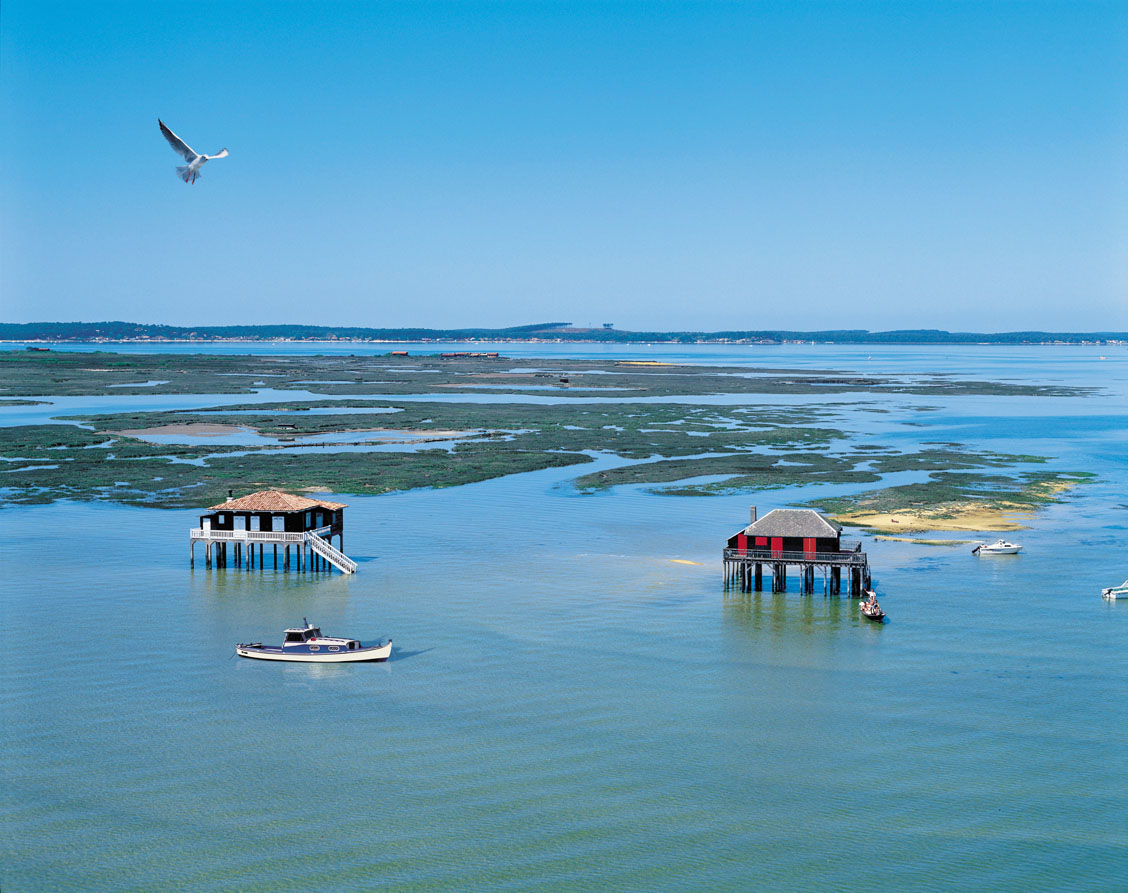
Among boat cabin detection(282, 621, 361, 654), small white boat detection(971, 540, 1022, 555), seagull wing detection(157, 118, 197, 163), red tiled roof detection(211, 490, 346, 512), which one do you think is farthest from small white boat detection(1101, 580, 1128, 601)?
seagull wing detection(157, 118, 197, 163)

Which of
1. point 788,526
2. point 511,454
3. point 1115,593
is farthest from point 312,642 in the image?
point 511,454

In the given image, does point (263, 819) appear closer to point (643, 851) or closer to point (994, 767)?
point (643, 851)

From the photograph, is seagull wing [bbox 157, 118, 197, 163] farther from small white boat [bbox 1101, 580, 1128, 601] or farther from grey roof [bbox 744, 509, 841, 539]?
small white boat [bbox 1101, 580, 1128, 601]

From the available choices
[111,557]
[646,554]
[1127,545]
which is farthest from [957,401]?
[111,557]

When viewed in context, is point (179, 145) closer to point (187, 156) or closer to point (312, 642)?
point (187, 156)

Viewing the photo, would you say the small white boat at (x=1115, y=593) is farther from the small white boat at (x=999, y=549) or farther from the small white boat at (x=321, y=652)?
the small white boat at (x=321, y=652)
